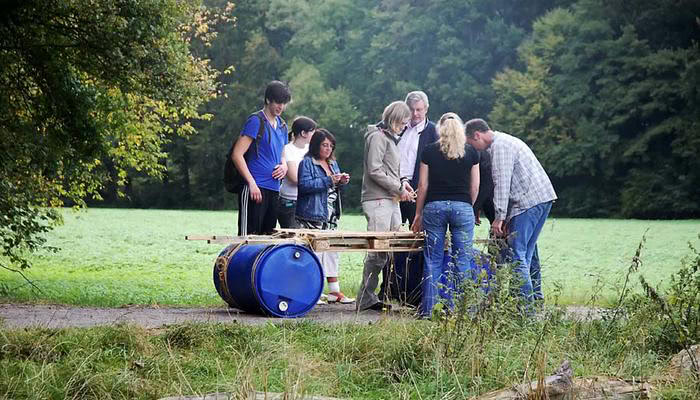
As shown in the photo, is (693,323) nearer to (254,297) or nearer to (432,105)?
(254,297)

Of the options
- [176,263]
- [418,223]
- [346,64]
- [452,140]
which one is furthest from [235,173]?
[346,64]

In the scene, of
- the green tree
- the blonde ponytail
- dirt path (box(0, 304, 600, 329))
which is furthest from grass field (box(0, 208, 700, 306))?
the green tree

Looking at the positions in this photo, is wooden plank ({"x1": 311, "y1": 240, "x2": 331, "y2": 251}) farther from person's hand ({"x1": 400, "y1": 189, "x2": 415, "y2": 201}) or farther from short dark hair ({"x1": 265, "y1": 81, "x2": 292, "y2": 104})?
short dark hair ({"x1": 265, "y1": 81, "x2": 292, "y2": 104})

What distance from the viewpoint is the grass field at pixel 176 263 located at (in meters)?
13.4

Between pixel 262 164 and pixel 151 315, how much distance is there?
73.2 inches

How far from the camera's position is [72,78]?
11109 millimetres

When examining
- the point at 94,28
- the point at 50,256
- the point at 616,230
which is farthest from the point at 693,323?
the point at 616,230

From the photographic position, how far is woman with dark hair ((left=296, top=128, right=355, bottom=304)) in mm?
10906

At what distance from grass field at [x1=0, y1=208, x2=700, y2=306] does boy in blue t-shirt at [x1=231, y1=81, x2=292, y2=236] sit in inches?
76.4

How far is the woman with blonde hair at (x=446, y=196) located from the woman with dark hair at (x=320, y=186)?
3.95 feet

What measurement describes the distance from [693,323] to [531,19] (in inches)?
2154

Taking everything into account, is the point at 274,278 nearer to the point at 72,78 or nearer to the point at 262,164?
the point at 262,164

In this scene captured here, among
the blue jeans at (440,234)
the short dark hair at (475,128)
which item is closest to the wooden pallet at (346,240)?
the blue jeans at (440,234)

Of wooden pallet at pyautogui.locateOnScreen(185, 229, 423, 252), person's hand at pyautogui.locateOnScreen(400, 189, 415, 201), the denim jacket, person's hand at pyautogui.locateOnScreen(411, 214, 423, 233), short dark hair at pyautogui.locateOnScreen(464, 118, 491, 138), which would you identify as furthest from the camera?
the denim jacket
